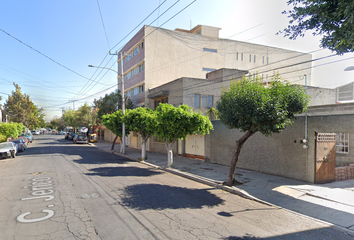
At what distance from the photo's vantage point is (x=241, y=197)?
8.41m

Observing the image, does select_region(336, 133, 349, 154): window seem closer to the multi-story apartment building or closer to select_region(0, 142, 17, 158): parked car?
the multi-story apartment building

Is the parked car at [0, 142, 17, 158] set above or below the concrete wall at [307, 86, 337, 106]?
below

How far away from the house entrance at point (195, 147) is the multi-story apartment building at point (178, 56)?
7.32 m

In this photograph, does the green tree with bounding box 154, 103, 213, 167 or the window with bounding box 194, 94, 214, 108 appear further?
the window with bounding box 194, 94, 214, 108

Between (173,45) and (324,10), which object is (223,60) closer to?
(173,45)

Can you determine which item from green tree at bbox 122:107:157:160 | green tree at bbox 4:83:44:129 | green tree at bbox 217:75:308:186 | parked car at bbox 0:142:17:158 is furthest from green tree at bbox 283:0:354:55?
green tree at bbox 4:83:44:129

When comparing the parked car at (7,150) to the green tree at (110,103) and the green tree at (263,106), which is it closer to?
the green tree at (110,103)

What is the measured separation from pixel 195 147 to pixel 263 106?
10.7 meters

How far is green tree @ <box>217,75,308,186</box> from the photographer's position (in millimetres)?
8188

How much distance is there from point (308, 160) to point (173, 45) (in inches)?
880

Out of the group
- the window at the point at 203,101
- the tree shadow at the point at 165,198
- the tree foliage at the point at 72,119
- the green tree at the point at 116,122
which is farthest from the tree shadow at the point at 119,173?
the tree foliage at the point at 72,119

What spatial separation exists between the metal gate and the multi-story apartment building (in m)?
16.9

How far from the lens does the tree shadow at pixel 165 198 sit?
275 inches

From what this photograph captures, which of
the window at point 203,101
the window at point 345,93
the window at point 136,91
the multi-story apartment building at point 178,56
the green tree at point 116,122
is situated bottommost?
the green tree at point 116,122
